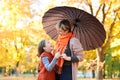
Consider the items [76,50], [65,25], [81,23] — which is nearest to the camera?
[76,50]

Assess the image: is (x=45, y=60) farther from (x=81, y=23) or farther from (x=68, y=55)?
(x=81, y=23)

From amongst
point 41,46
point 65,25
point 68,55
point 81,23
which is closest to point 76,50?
point 68,55

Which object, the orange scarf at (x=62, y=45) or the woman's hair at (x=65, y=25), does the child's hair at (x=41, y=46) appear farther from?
the woman's hair at (x=65, y=25)

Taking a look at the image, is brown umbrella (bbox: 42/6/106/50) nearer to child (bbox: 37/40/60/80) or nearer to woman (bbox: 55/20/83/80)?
woman (bbox: 55/20/83/80)

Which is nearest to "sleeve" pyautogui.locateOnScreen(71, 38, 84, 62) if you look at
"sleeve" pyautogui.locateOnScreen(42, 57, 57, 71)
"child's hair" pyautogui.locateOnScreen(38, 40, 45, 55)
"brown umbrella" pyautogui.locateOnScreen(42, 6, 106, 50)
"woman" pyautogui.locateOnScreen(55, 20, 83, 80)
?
"woman" pyautogui.locateOnScreen(55, 20, 83, 80)

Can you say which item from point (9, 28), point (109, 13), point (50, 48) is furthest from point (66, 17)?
point (9, 28)

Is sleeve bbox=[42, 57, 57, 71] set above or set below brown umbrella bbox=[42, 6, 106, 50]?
below

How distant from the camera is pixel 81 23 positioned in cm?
614

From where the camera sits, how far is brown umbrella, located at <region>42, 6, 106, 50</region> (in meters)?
5.94

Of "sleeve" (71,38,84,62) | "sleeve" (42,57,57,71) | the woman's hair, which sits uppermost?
the woman's hair

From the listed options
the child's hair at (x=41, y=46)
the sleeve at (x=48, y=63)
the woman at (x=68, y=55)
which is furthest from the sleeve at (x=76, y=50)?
the child's hair at (x=41, y=46)

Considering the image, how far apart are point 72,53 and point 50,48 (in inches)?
14.8

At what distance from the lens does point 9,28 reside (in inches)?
1094

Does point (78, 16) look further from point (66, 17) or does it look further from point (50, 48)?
point (50, 48)
